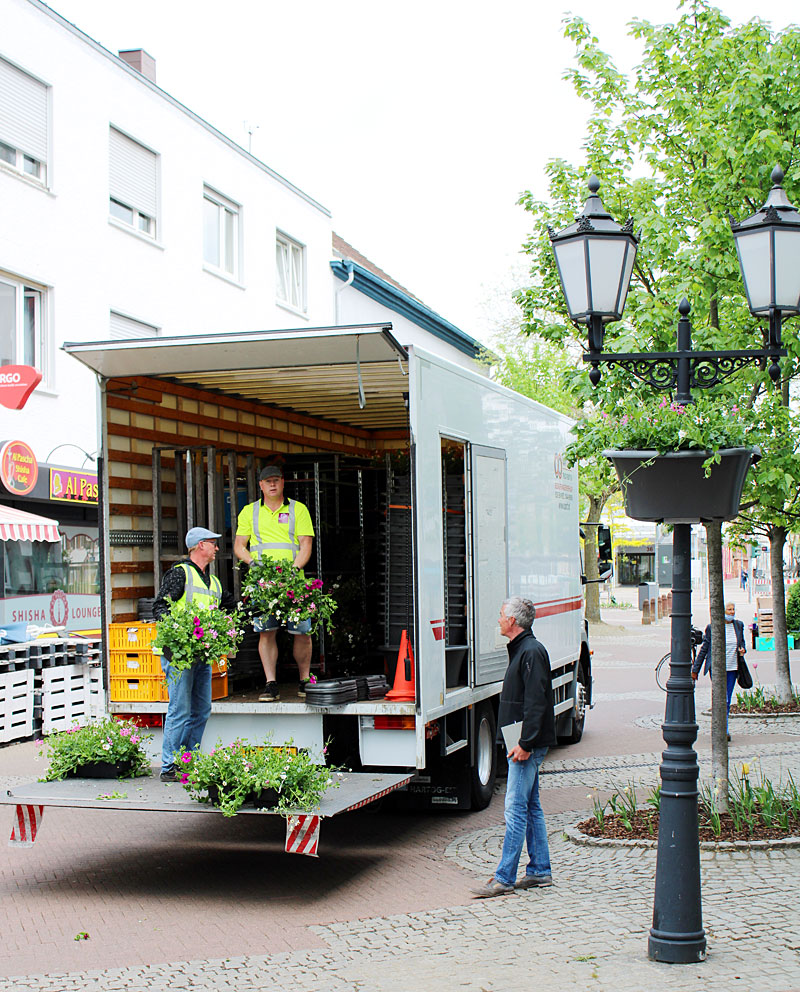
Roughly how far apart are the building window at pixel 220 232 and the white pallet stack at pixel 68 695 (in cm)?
976

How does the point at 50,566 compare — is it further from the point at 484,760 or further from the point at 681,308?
the point at 681,308

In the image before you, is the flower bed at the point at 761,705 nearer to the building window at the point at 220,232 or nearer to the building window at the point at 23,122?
the building window at the point at 23,122

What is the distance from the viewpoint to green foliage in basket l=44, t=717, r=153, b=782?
7.86 metres

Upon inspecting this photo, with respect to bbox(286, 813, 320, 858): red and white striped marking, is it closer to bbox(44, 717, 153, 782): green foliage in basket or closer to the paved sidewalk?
the paved sidewalk

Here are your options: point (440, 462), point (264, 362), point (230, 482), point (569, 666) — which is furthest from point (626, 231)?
point (569, 666)

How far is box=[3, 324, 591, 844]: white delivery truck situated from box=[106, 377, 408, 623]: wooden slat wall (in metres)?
0.02

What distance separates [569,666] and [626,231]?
7.17m

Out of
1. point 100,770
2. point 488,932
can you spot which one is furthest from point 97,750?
point 488,932

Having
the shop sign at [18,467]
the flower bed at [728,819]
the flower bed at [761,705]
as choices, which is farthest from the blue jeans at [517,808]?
the shop sign at [18,467]

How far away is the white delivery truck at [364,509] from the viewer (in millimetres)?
7949

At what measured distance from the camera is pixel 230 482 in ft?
32.9

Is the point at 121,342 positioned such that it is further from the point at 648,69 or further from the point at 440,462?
the point at 648,69

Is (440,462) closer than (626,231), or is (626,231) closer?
(626,231)

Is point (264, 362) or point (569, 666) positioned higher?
point (264, 362)
